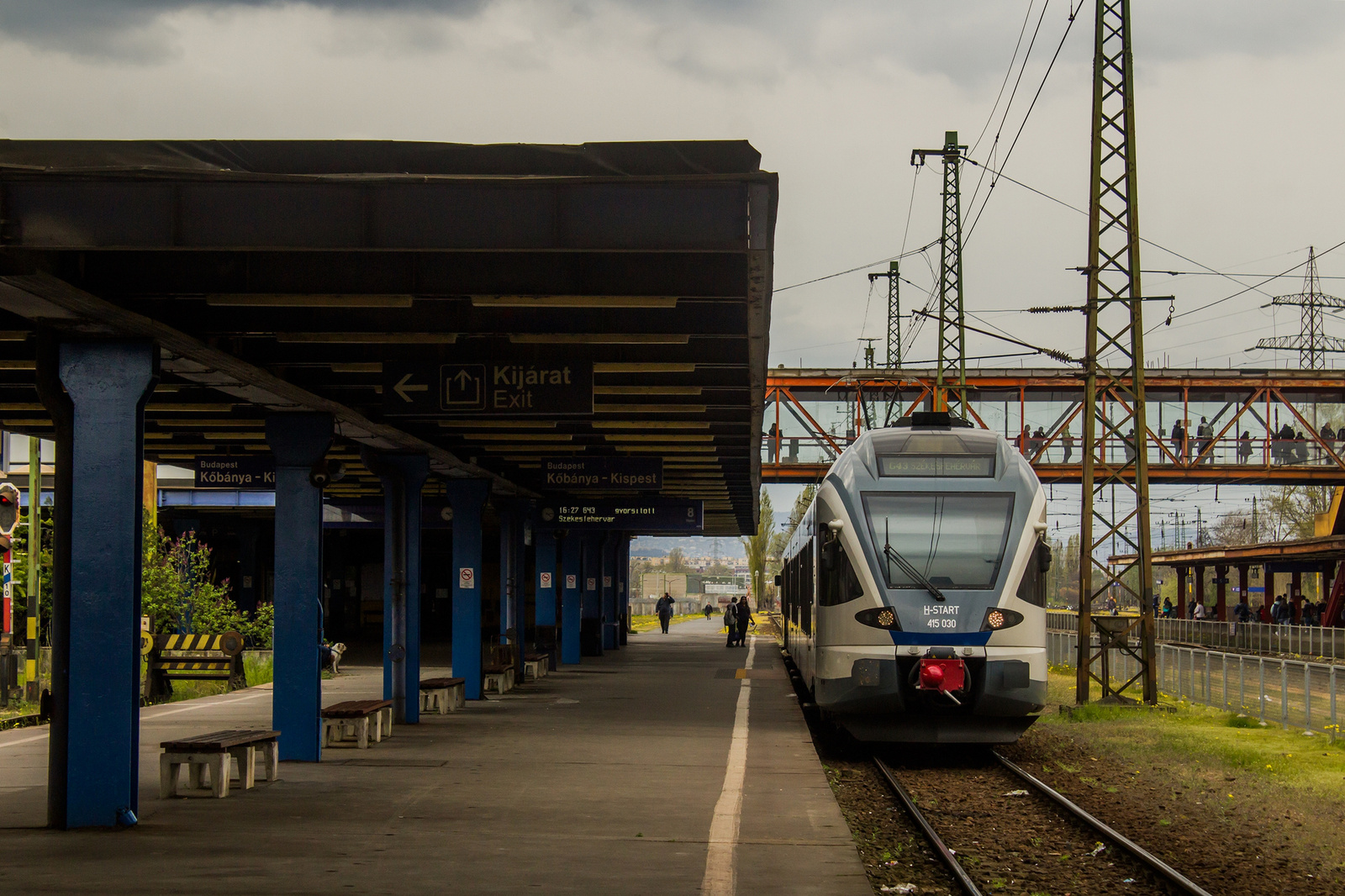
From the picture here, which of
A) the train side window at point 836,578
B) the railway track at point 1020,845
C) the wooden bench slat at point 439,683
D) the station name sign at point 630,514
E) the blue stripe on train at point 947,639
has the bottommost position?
the railway track at point 1020,845

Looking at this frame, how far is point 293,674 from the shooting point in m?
14.3

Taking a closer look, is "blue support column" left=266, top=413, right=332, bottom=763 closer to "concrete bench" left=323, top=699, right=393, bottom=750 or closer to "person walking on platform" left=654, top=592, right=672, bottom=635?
"concrete bench" left=323, top=699, right=393, bottom=750

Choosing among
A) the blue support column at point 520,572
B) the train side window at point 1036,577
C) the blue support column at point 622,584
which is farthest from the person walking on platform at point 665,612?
the train side window at point 1036,577

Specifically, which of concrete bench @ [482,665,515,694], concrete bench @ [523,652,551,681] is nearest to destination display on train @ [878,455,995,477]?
concrete bench @ [482,665,515,694]

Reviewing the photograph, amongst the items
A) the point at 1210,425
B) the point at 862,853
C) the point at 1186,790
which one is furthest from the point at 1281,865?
the point at 1210,425

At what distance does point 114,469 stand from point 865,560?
7.68 m

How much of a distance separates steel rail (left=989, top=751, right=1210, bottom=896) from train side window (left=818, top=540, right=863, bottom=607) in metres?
2.46

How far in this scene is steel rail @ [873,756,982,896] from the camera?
8711 mm

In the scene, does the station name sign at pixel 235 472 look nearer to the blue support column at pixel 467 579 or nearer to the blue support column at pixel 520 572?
the blue support column at pixel 467 579

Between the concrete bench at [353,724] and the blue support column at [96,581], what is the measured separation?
5.38 metres

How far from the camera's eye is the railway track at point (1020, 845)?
921cm

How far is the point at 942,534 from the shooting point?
15.0 meters

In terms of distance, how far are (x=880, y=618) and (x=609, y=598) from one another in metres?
31.2

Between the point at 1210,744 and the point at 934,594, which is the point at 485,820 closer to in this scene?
the point at 934,594
